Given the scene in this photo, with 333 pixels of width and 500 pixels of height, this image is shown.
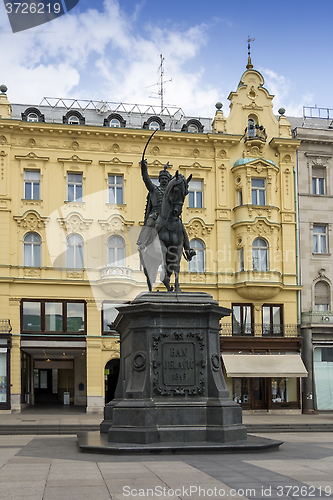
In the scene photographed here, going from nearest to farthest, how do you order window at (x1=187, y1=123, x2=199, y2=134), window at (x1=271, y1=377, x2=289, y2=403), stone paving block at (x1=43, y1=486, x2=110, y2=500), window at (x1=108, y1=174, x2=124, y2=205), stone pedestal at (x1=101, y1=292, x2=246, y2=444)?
stone paving block at (x1=43, y1=486, x2=110, y2=500) < stone pedestal at (x1=101, y1=292, x2=246, y2=444) < window at (x1=271, y1=377, x2=289, y2=403) < window at (x1=108, y1=174, x2=124, y2=205) < window at (x1=187, y1=123, x2=199, y2=134)

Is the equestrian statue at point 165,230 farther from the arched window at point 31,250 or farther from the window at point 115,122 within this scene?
the window at point 115,122

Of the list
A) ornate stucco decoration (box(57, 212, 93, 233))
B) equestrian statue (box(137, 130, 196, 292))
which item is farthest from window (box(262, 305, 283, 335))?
equestrian statue (box(137, 130, 196, 292))

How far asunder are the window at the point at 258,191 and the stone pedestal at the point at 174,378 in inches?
1078

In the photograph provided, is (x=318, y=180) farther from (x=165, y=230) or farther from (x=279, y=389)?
(x=165, y=230)

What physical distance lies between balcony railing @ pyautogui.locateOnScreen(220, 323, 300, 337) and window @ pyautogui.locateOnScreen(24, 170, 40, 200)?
544 inches

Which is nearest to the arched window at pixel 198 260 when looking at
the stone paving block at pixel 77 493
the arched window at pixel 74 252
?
the arched window at pixel 74 252

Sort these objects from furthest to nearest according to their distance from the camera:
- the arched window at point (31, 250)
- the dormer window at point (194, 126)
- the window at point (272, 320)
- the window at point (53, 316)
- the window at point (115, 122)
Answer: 1. the dormer window at point (194, 126)
2. the window at point (115, 122)
3. the window at point (272, 320)
4. the arched window at point (31, 250)
5. the window at point (53, 316)

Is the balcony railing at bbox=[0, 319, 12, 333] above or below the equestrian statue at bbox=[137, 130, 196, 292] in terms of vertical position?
below

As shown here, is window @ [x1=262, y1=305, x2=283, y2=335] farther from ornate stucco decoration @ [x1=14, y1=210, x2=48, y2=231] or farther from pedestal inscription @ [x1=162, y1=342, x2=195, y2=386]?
pedestal inscription @ [x1=162, y1=342, x2=195, y2=386]

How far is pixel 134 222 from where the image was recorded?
41.2 meters

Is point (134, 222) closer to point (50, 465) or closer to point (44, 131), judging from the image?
point (44, 131)

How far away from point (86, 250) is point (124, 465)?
2865cm

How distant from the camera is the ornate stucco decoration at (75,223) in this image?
4022 centimetres

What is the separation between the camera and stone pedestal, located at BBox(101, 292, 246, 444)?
14.6 m
